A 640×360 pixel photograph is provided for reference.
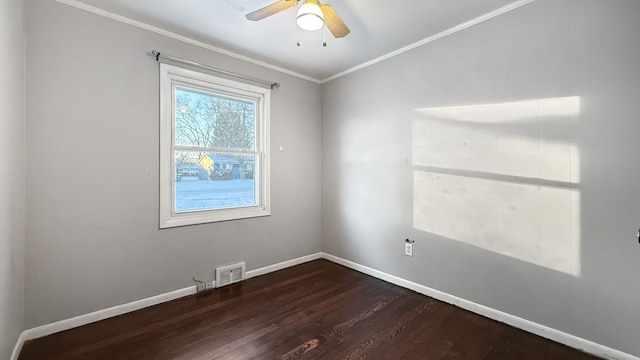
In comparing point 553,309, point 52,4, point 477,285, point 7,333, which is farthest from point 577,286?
point 52,4

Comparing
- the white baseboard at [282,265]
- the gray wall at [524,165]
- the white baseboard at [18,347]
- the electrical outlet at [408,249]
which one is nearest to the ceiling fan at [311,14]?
the gray wall at [524,165]

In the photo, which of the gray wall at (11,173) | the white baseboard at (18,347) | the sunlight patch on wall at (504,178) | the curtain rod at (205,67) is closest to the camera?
the gray wall at (11,173)

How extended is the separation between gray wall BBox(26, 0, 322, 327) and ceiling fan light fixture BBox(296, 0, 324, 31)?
1594mm

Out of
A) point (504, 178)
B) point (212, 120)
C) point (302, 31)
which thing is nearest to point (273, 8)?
point (302, 31)

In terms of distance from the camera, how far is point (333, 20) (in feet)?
6.06

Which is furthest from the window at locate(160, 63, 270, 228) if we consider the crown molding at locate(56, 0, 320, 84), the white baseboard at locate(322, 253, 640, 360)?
the white baseboard at locate(322, 253, 640, 360)

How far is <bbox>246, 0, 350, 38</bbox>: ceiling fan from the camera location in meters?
1.58

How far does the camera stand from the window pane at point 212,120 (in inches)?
105

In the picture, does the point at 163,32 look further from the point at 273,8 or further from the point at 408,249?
the point at 408,249

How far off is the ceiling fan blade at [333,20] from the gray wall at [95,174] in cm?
150

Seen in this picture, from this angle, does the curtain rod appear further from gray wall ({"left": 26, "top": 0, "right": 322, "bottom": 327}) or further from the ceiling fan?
the ceiling fan

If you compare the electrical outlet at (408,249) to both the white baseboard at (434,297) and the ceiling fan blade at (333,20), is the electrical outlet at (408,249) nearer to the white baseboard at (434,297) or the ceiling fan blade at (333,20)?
the white baseboard at (434,297)

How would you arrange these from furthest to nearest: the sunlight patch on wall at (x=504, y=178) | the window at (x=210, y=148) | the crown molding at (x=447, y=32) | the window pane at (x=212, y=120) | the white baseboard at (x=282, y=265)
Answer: the white baseboard at (x=282, y=265)
the window pane at (x=212, y=120)
the window at (x=210, y=148)
the crown molding at (x=447, y=32)
the sunlight patch on wall at (x=504, y=178)

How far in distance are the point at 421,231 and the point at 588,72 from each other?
68.0 inches
